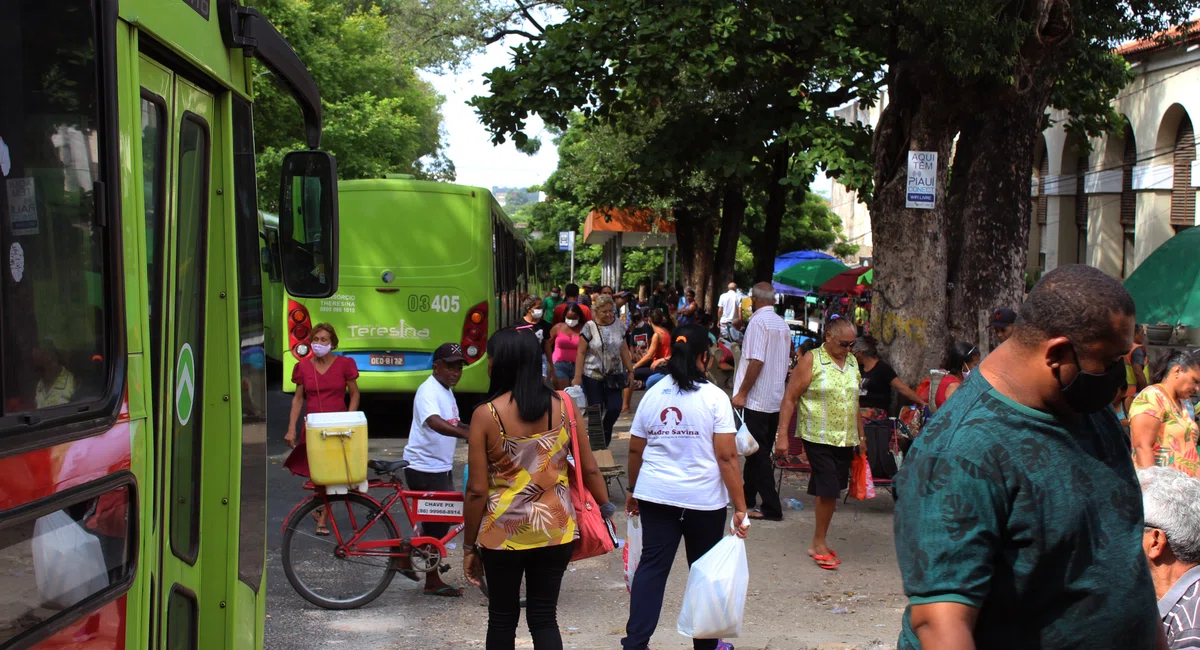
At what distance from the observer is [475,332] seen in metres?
13.4

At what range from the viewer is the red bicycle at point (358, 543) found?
21.4 feet

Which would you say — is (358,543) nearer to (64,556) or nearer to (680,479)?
(680,479)

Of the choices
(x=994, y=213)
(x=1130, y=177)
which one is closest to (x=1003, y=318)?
(x=994, y=213)

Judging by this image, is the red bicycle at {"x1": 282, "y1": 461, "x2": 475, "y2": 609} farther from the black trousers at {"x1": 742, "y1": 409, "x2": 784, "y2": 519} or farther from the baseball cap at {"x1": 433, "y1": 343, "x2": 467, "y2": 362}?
the black trousers at {"x1": 742, "y1": 409, "x2": 784, "y2": 519}

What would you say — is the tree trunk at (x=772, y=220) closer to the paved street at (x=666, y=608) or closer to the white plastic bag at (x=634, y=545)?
the paved street at (x=666, y=608)

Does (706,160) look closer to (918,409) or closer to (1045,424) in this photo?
(918,409)

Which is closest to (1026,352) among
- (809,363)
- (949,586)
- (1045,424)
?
(1045,424)

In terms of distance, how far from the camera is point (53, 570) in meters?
2.29

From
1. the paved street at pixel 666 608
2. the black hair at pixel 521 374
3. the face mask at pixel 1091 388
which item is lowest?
the paved street at pixel 666 608

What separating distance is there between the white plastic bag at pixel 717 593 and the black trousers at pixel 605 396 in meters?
6.54

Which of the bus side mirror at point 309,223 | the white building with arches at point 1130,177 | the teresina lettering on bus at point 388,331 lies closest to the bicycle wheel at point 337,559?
the bus side mirror at point 309,223

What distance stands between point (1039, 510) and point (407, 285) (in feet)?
37.5

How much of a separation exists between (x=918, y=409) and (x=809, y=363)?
2.02 m

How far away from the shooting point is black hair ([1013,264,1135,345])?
228 centimetres
